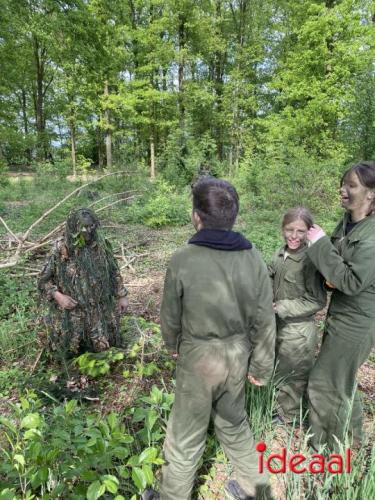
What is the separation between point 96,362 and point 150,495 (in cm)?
113

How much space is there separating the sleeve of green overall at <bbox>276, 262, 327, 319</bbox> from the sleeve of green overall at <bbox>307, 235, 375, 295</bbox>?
344mm

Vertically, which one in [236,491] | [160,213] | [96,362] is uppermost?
[160,213]

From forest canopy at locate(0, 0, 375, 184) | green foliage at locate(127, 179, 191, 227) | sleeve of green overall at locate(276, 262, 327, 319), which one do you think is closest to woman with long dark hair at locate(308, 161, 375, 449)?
sleeve of green overall at locate(276, 262, 327, 319)

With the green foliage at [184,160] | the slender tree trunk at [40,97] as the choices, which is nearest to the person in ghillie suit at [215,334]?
the green foliage at [184,160]

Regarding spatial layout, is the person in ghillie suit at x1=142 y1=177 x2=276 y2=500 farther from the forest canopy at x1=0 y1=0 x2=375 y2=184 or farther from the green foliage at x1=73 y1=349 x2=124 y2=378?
the forest canopy at x1=0 y1=0 x2=375 y2=184

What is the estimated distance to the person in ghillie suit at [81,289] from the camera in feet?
8.61

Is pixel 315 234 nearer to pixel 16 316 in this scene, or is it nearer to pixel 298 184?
pixel 16 316

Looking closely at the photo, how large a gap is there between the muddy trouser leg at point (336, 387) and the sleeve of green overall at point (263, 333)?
1.73ft

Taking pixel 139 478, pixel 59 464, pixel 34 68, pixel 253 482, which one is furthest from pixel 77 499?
pixel 34 68

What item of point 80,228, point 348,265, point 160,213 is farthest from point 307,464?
point 160,213

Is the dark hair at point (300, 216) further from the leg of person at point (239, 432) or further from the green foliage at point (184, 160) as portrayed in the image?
the green foliage at point (184, 160)

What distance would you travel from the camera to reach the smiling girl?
211cm

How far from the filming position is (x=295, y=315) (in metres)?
2.14

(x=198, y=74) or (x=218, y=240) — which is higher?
(x=198, y=74)
